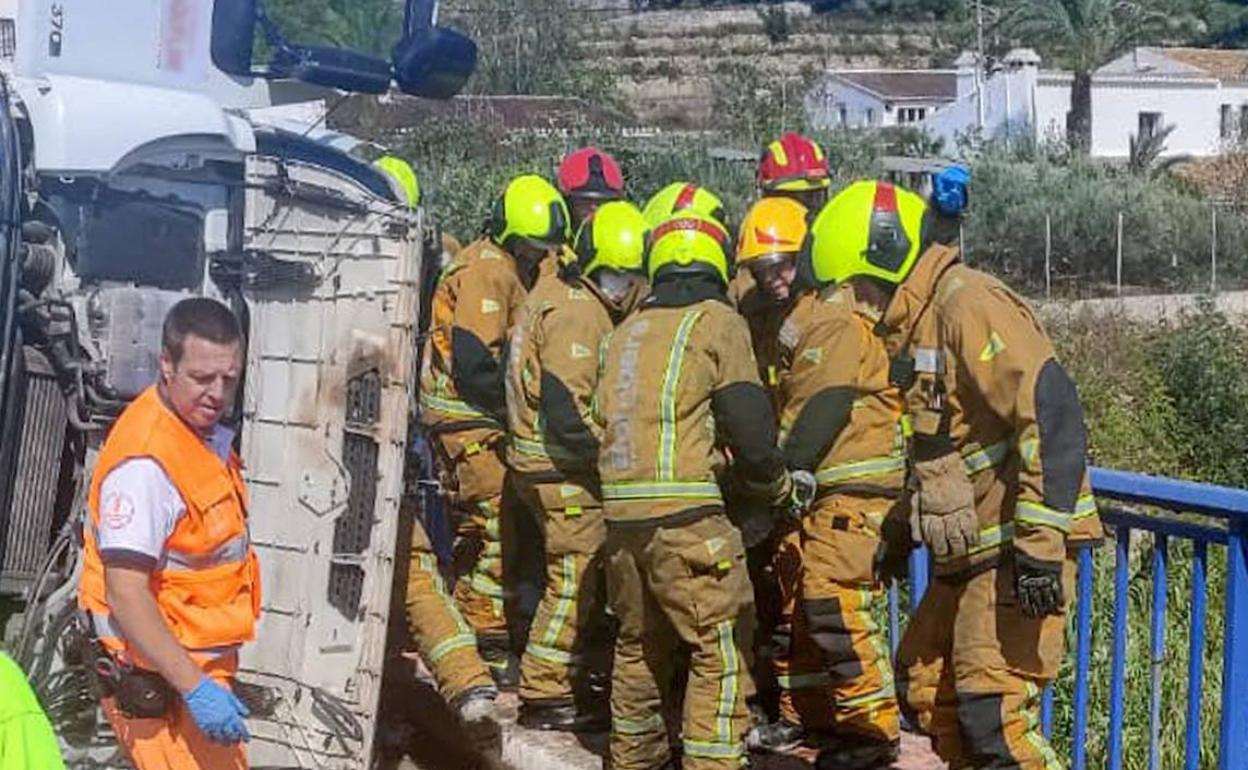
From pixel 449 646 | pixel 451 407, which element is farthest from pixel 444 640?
pixel 451 407

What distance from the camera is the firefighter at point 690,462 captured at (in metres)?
5.63

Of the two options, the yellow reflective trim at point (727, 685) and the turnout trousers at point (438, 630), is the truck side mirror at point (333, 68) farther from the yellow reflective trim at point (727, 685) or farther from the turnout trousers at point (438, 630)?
the yellow reflective trim at point (727, 685)

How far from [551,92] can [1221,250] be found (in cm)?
1871

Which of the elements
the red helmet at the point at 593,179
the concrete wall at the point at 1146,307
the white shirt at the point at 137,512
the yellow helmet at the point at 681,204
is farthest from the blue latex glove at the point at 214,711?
the concrete wall at the point at 1146,307

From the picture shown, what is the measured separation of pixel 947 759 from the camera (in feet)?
17.7

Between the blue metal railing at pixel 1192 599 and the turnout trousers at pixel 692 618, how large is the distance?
1001mm

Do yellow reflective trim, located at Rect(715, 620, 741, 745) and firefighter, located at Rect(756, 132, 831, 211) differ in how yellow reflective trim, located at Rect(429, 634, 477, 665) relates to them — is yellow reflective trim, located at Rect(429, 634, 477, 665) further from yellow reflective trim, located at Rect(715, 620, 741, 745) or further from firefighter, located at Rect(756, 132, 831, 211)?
firefighter, located at Rect(756, 132, 831, 211)

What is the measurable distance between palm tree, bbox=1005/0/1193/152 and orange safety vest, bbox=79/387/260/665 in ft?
154

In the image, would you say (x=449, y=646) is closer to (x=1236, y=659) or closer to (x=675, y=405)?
(x=675, y=405)

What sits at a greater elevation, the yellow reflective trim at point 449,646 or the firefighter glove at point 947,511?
the firefighter glove at point 947,511

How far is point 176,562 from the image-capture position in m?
4.31

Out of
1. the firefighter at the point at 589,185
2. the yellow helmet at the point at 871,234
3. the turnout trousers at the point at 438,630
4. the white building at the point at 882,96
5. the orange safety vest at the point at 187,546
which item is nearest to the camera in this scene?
the orange safety vest at the point at 187,546

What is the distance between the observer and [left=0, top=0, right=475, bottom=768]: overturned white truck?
17.2 ft

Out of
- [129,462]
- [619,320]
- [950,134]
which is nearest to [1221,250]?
[950,134]
